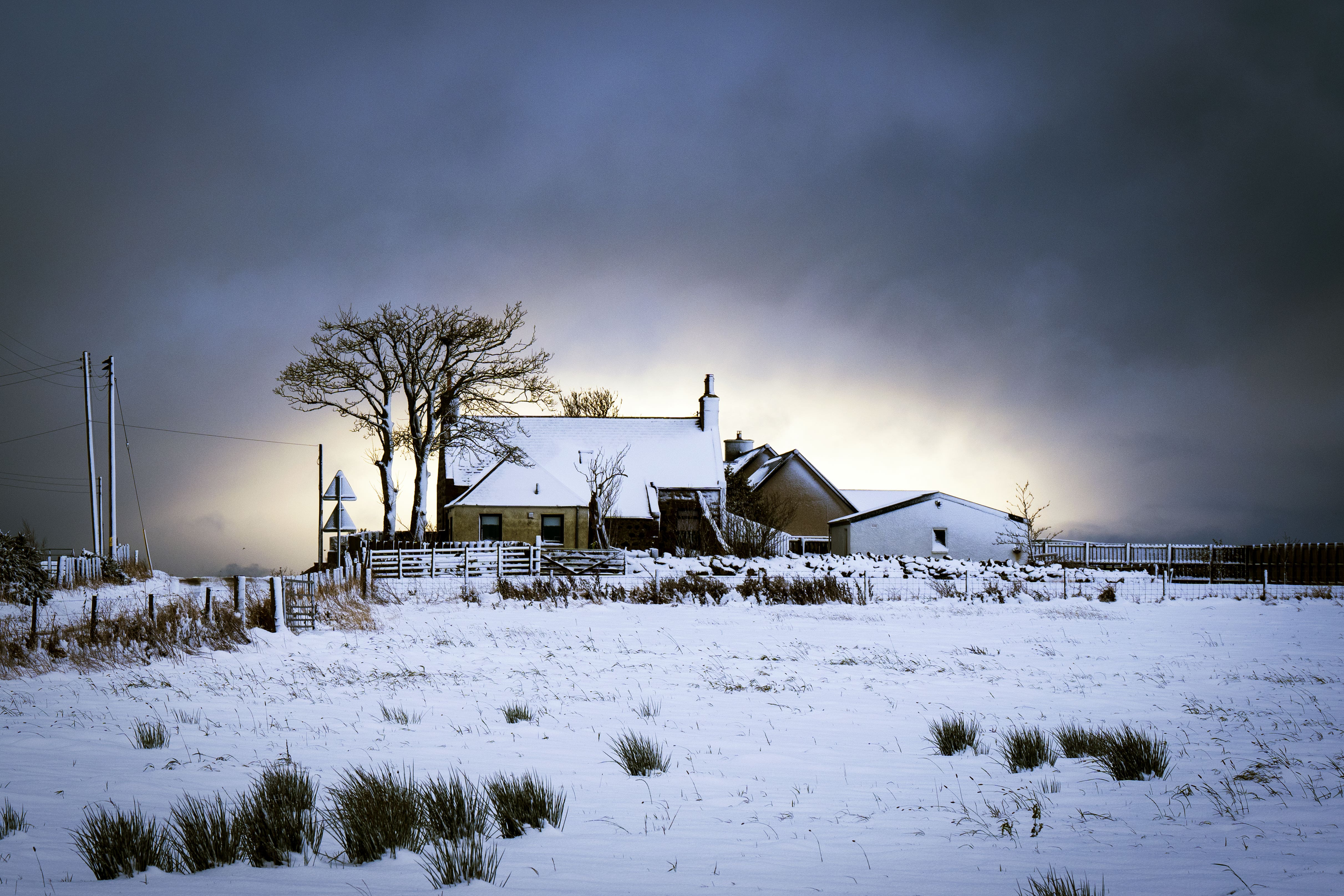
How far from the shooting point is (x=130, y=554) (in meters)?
→ 33.8

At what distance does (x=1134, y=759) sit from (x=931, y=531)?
40527 millimetres

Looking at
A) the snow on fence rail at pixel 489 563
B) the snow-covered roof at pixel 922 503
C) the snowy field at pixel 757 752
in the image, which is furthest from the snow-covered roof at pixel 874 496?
the snowy field at pixel 757 752

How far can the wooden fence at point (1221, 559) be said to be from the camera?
36438 millimetres

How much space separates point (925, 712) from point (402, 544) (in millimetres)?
27799

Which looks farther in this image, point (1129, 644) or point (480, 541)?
point (480, 541)

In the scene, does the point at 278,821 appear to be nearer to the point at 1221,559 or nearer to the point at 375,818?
the point at 375,818

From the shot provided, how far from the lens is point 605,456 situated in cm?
4278

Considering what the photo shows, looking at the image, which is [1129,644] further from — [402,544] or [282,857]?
[402,544]

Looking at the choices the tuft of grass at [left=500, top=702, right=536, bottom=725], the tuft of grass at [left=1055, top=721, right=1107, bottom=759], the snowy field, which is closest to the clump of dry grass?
the snowy field

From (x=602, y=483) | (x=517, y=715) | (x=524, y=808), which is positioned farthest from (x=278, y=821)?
(x=602, y=483)

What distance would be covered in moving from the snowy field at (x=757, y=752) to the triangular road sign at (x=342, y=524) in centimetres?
1773

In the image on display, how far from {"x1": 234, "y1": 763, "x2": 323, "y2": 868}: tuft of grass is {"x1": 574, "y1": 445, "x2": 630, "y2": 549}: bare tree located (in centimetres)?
2805

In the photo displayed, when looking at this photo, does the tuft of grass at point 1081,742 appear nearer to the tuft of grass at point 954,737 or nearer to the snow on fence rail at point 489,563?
the tuft of grass at point 954,737

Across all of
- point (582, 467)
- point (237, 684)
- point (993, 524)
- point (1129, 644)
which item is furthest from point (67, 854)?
point (993, 524)
